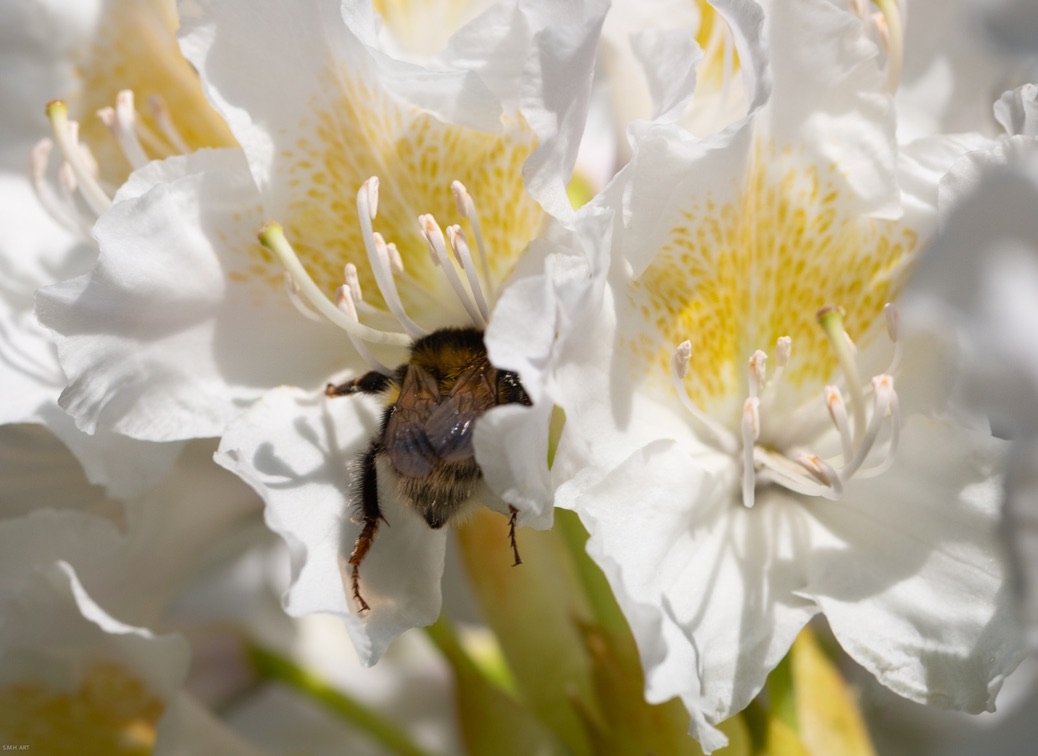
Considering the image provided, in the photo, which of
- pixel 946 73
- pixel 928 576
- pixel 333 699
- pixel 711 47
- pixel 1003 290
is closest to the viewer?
pixel 1003 290

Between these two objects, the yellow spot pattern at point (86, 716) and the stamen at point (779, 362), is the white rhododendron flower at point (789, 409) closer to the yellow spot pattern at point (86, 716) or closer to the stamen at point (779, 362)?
the stamen at point (779, 362)

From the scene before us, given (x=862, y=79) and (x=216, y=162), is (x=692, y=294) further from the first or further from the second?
(x=216, y=162)

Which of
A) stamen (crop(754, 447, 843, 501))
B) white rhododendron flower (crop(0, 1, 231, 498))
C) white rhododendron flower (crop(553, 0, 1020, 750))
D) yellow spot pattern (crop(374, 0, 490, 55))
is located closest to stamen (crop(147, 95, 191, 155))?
white rhododendron flower (crop(0, 1, 231, 498))

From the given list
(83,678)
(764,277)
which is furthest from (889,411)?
(83,678)

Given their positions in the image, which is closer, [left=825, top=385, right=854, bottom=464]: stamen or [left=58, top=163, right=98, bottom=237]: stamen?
[left=825, top=385, right=854, bottom=464]: stamen

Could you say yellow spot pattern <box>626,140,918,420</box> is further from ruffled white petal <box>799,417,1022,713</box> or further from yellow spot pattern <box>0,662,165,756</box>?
yellow spot pattern <box>0,662,165,756</box>

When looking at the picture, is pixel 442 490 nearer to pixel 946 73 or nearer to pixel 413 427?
pixel 413 427

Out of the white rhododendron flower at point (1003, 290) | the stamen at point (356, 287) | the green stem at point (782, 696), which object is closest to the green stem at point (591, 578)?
the green stem at point (782, 696)
